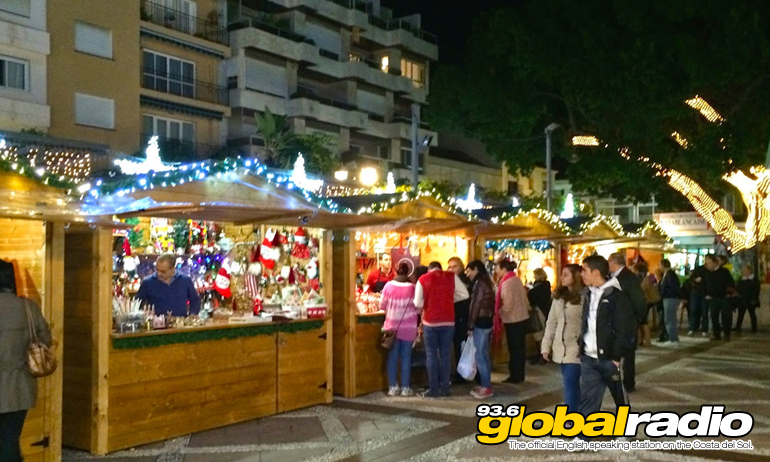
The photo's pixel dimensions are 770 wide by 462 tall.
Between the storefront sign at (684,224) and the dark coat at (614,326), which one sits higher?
the storefront sign at (684,224)

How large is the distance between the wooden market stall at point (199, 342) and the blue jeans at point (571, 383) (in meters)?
3.02

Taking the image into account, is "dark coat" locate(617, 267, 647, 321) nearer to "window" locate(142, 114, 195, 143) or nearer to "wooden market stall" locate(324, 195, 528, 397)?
"wooden market stall" locate(324, 195, 528, 397)

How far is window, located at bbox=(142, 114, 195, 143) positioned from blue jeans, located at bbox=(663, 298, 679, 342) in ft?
62.4

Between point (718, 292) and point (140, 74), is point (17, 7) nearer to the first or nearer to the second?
point (140, 74)

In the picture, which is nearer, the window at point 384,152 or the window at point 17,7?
the window at point 17,7

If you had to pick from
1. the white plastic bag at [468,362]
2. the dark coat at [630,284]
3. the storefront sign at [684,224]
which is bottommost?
the white plastic bag at [468,362]

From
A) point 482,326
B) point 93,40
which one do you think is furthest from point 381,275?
point 93,40

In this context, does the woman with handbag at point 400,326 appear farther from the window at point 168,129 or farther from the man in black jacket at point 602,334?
the window at point 168,129

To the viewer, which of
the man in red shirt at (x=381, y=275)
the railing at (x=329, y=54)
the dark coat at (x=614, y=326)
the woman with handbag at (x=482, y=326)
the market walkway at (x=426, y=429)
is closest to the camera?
the dark coat at (x=614, y=326)

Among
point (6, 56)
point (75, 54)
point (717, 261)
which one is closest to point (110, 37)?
point (75, 54)

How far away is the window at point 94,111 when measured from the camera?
2512cm

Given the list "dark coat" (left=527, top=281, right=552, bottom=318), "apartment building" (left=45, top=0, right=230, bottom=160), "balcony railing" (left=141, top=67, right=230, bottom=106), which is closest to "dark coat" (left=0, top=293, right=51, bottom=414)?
"dark coat" (left=527, top=281, right=552, bottom=318)

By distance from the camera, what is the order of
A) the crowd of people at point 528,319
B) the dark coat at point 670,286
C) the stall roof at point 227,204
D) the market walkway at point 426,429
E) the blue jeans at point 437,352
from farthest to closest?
1. the dark coat at point 670,286
2. the blue jeans at point 437,352
3. the stall roof at point 227,204
4. the market walkway at point 426,429
5. the crowd of people at point 528,319

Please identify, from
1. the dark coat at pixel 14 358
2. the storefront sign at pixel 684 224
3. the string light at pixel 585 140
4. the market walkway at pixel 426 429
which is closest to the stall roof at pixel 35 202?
the dark coat at pixel 14 358
